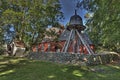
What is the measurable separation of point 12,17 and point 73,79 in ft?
55.5

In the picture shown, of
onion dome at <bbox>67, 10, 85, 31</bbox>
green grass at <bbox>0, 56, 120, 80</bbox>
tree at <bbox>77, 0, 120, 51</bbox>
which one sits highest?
onion dome at <bbox>67, 10, 85, 31</bbox>

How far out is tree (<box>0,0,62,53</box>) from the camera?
947 inches

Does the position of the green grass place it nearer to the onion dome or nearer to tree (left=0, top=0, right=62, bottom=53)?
the onion dome

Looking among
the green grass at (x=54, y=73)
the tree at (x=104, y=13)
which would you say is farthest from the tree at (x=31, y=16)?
the tree at (x=104, y=13)

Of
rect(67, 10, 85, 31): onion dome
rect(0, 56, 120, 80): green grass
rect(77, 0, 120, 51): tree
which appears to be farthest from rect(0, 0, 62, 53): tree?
rect(77, 0, 120, 51): tree

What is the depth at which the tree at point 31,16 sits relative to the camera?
24047mm

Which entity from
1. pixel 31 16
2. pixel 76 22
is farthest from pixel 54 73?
pixel 31 16

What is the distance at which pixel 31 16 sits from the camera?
24.5 meters

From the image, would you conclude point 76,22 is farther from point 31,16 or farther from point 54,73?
point 54,73

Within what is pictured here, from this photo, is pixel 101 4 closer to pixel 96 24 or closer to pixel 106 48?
pixel 96 24

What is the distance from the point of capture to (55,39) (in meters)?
31.2

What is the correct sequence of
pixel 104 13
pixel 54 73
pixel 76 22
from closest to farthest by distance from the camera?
1. pixel 104 13
2. pixel 54 73
3. pixel 76 22

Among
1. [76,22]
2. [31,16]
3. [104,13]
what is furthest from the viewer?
[31,16]

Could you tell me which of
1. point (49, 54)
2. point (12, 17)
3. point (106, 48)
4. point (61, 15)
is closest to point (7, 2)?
point (12, 17)
